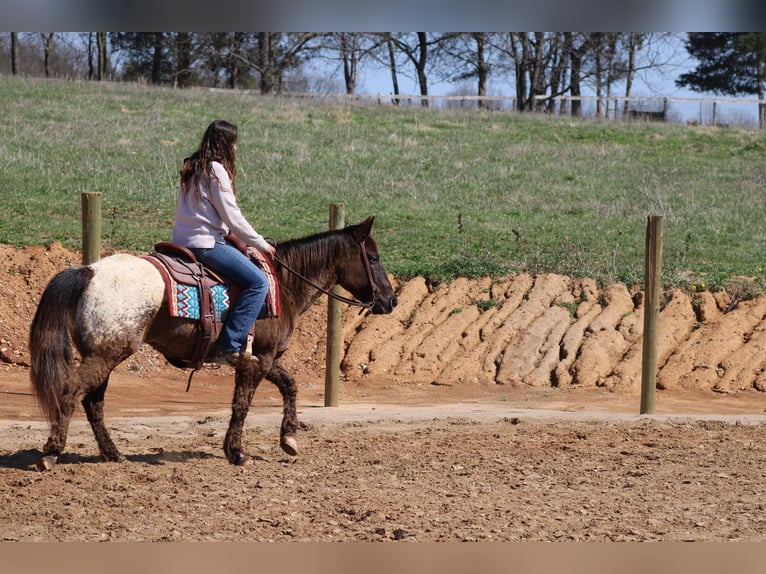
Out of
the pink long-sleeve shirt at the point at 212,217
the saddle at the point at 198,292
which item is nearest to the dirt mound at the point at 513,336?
the saddle at the point at 198,292

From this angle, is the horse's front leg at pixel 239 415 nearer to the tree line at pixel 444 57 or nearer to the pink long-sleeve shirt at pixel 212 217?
the pink long-sleeve shirt at pixel 212 217

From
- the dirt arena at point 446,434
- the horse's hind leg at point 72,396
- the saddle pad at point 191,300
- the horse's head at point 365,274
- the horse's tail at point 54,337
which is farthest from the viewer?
the horse's head at point 365,274

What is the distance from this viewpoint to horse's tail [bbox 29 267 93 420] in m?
6.40

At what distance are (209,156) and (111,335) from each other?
1484 millimetres

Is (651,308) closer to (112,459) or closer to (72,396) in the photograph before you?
(112,459)

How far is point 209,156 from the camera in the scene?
6793 millimetres

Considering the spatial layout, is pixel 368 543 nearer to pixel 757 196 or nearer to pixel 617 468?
pixel 617 468

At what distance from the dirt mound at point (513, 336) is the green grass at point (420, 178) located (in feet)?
2.07

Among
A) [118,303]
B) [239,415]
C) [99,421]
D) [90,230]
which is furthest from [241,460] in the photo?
[90,230]

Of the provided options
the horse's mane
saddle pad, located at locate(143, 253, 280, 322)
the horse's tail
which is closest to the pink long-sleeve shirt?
saddle pad, located at locate(143, 253, 280, 322)

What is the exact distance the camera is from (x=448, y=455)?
25.1 feet

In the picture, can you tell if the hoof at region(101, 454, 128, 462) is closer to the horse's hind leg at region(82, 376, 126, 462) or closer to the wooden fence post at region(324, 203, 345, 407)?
the horse's hind leg at region(82, 376, 126, 462)

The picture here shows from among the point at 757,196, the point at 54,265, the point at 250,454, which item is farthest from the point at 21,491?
the point at 757,196

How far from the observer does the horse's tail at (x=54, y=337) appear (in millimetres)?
6402
